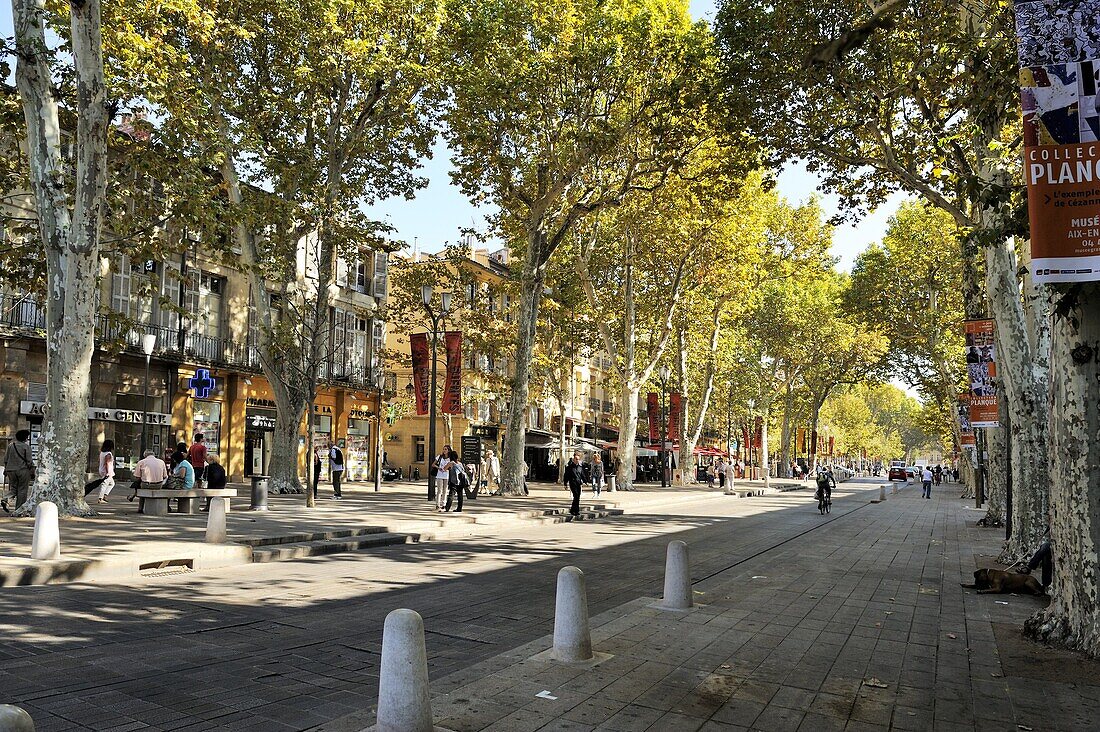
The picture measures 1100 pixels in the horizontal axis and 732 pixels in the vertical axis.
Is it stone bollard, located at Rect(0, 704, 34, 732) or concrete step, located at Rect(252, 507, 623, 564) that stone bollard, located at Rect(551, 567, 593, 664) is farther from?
concrete step, located at Rect(252, 507, 623, 564)

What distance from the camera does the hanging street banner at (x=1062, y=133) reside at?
5594 mm

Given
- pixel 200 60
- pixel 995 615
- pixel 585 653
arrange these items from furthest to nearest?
pixel 200 60 < pixel 995 615 < pixel 585 653

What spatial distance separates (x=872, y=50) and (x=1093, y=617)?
8.71m

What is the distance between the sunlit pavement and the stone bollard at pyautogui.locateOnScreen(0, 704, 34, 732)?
1952 millimetres

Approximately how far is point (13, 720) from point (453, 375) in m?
24.0

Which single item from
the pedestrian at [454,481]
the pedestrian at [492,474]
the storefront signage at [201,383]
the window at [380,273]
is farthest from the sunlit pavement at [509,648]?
the window at [380,273]

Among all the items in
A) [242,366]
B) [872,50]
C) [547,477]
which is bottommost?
[547,477]

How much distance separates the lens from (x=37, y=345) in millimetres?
23219

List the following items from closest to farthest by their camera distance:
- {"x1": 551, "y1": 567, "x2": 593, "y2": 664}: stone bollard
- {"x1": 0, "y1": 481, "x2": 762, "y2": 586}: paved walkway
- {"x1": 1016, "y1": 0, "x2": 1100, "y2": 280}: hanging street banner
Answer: {"x1": 1016, "y1": 0, "x2": 1100, "y2": 280}: hanging street banner
{"x1": 551, "y1": 567, "x2": 593, "y2": 664}: stone bollard
{"x1": 0, "y1": 481, "x2": 762, "y2": 586}: paved walkway

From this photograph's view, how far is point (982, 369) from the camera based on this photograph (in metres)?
13.9

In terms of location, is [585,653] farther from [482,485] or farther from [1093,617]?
[482,485]

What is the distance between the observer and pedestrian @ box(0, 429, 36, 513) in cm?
1510

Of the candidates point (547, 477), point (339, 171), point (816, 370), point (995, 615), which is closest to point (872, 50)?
point (995, 615)

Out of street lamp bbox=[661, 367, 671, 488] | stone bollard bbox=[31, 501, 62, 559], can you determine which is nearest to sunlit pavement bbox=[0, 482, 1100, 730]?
stone bollard bbox=[31, 501, 62, 559]
